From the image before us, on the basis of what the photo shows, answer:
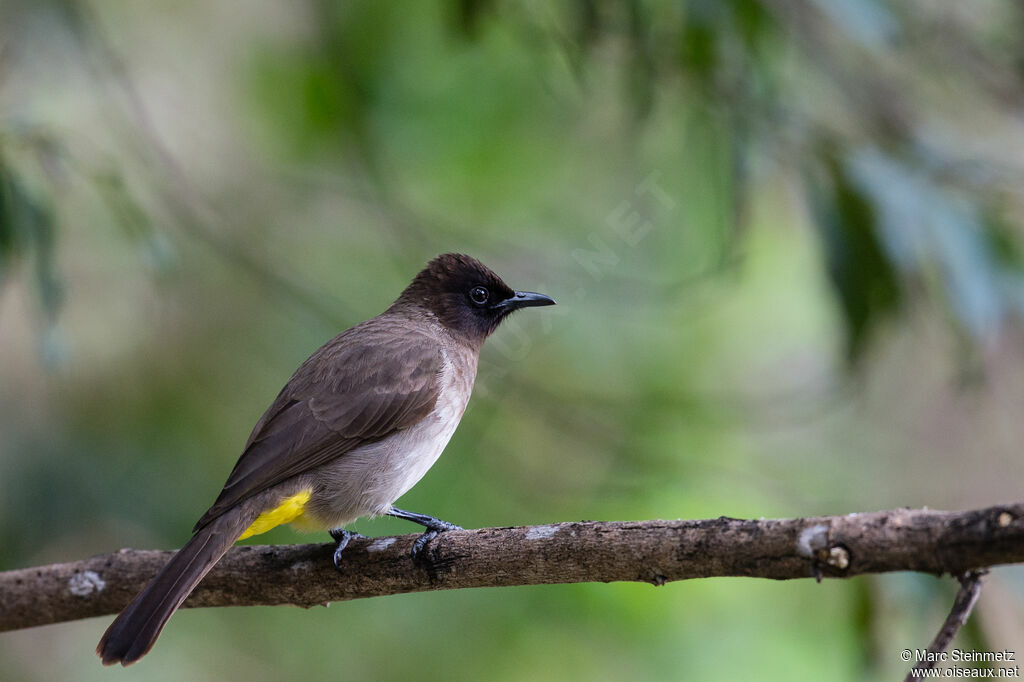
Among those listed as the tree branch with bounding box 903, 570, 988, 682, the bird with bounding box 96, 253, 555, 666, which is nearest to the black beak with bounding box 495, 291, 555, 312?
the bird with bounding box 96, 253, 555, 666

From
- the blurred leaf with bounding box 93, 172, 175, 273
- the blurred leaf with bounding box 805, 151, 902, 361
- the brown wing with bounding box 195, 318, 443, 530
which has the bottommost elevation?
the brown wing with bounding box 195, 318, 443, 530

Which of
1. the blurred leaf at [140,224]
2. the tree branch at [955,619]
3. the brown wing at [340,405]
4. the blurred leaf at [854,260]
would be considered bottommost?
the tree branch at [955,619]

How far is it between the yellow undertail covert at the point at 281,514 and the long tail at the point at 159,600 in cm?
24

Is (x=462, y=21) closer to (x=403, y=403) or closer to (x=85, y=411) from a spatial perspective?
(x=403, y=403)

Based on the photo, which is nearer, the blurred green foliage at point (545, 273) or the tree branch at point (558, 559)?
the tree branch at point (558, 559)

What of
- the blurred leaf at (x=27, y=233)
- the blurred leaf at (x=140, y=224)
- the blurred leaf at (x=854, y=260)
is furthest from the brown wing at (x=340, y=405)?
the blurred leaf at (x=854, y=260)

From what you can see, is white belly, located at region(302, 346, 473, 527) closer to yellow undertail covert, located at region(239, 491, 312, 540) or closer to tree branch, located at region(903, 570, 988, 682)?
yellow undertail covert, located at region(239, 491, 312, 540)

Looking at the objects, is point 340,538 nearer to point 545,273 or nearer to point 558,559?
point 558,559

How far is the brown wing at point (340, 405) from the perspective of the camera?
11.0 ft

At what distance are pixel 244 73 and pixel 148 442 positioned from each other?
7.00 ft

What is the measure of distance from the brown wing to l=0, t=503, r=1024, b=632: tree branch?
0.89 feet

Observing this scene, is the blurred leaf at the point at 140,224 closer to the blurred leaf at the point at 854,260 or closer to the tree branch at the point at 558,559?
the tree branch at the point at 558,559

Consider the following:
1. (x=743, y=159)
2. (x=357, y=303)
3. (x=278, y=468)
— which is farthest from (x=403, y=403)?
(x=357, y=303)

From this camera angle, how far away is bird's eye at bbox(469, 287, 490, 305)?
4348mm
